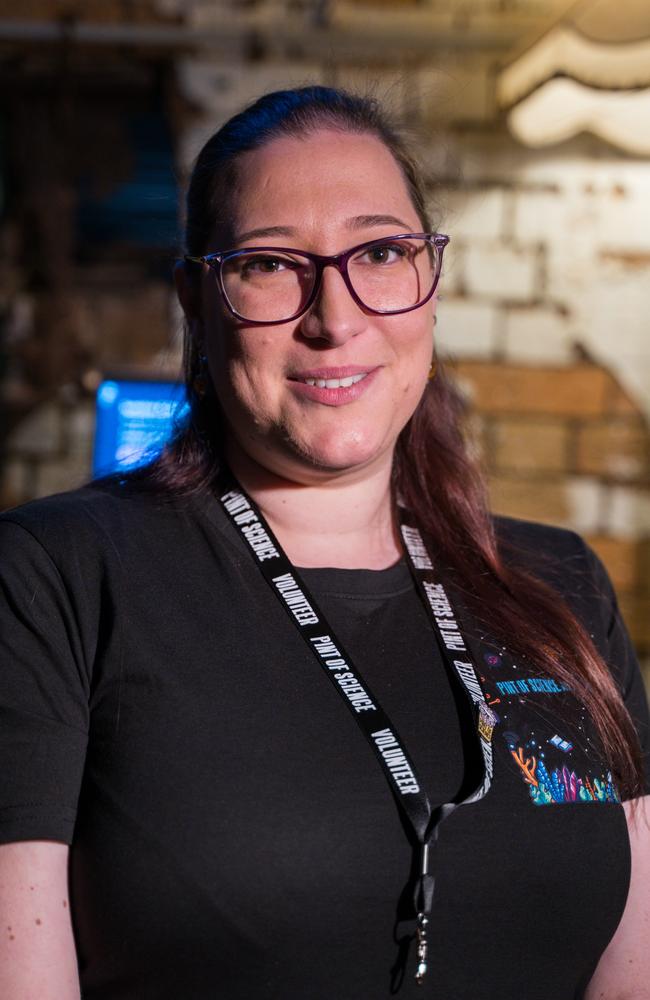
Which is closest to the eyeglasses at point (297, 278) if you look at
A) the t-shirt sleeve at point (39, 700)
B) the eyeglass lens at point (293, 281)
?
the eyeglass lens at point (293, 281)

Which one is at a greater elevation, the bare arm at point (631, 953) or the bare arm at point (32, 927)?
the bare arm at point (32, 927)

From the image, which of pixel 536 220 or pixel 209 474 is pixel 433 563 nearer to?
pixel 209 474

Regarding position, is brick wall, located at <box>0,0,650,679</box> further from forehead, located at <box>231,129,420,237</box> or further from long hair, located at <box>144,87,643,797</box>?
forehead, located at <box>231,129,420,237</box>

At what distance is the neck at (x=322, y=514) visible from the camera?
1.63 meters

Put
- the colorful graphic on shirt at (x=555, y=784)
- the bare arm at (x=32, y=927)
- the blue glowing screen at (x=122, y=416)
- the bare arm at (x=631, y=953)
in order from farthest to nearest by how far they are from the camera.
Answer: the blue glowing screen at (x=122, y=416) → the bare arm at (x=631, y=953) → the colorful graphic on shirt at (x=555, y=784) → the bare arm at (x=32, y=927)

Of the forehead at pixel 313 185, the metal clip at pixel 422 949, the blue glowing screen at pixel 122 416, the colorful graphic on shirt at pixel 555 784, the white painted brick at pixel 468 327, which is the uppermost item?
the forehead at pixel 313 185

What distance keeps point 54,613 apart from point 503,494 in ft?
7.72

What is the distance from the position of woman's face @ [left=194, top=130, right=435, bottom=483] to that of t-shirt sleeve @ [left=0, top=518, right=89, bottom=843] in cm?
38

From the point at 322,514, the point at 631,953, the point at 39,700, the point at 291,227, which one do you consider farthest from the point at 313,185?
the point at 631,953

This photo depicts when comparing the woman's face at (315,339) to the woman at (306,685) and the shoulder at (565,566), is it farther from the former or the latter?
the shoulder at (565,566)

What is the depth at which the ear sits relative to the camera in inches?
66.6

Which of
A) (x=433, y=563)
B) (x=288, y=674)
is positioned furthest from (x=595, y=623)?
(x=288, y=674)

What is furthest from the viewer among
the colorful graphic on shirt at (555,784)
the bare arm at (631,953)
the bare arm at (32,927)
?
the bare arm at (631,953)

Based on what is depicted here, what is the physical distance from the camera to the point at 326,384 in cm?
154
